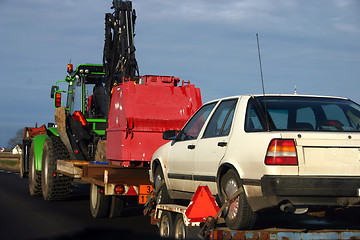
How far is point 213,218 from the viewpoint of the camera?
6430mm

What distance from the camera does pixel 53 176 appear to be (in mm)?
14758

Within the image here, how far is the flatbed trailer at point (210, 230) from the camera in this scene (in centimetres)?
605

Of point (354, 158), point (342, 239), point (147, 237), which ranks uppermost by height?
point (354, 158)

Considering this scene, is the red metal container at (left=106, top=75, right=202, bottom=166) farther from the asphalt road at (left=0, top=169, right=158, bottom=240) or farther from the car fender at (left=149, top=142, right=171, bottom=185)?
the car fender at (left=149, top=142, right=171, bottom=185)

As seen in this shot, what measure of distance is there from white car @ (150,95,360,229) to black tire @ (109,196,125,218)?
389 cm

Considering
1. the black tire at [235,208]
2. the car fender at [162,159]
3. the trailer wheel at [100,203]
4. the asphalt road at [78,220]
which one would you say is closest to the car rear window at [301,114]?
the black tire at [235,208]

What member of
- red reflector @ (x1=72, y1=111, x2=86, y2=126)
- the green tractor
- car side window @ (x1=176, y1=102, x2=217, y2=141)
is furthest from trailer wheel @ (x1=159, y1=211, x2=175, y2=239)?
red reflector @ (x1=72, y1=111, x2=86, y2=126)

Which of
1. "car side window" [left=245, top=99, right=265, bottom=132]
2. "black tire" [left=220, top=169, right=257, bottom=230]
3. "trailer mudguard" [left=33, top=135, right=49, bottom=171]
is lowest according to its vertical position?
"black tire" [left=220, top=169, right=257, bottom=230]

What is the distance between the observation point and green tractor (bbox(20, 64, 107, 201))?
1495 cm

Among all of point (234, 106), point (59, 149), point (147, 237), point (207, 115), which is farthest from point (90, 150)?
point (147, 237)

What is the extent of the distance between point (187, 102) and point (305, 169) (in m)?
6.04

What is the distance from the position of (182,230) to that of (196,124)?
175 centimetres

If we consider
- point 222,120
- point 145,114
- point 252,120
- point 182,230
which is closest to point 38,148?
point 145,114

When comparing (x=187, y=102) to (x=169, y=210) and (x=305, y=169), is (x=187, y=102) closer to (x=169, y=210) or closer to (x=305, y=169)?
(x=169, y=210)
